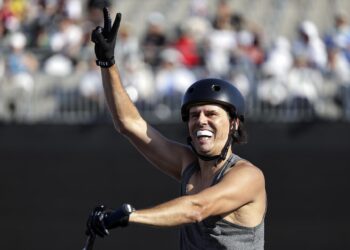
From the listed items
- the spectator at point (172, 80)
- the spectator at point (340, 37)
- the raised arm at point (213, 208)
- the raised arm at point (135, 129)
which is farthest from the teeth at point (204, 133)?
the spectator at point (340, 37)

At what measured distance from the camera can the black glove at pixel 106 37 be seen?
629cm

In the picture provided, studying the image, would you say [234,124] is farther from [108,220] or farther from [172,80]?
[172,80]

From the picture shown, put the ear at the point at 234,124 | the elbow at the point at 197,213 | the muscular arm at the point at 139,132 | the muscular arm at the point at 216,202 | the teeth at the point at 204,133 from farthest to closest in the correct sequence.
A: the muscular arm at the point at 139,132, the ear at the point at 234,124, the teeth at the point at 204,133, the elbow at the point at 197,213, the muscular arm at the point at 216,202

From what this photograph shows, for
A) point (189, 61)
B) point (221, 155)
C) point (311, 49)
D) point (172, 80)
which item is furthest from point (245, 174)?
point (189, 61)

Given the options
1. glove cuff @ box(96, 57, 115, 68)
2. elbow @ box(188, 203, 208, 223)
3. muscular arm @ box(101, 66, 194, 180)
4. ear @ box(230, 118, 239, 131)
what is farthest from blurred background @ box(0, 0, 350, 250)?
elbow @ box(188, 203, 208, 223)

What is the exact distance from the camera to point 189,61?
13.6 meters

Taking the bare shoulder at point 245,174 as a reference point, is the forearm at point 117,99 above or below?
above

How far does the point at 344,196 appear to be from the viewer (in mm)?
13258

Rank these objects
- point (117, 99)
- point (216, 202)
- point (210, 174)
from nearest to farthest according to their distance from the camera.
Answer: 1. point (216, 202)
2. point (210, 174)
3. point (117, 99)

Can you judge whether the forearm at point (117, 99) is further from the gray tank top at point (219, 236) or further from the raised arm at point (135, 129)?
the gray tank top at point (219, 236)

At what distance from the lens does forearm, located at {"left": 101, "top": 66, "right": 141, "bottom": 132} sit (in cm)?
655

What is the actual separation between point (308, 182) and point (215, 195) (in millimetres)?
7931

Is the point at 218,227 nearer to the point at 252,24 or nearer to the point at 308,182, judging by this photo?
the point at 308,182

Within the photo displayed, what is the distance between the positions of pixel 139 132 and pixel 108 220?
1562 millimetres
